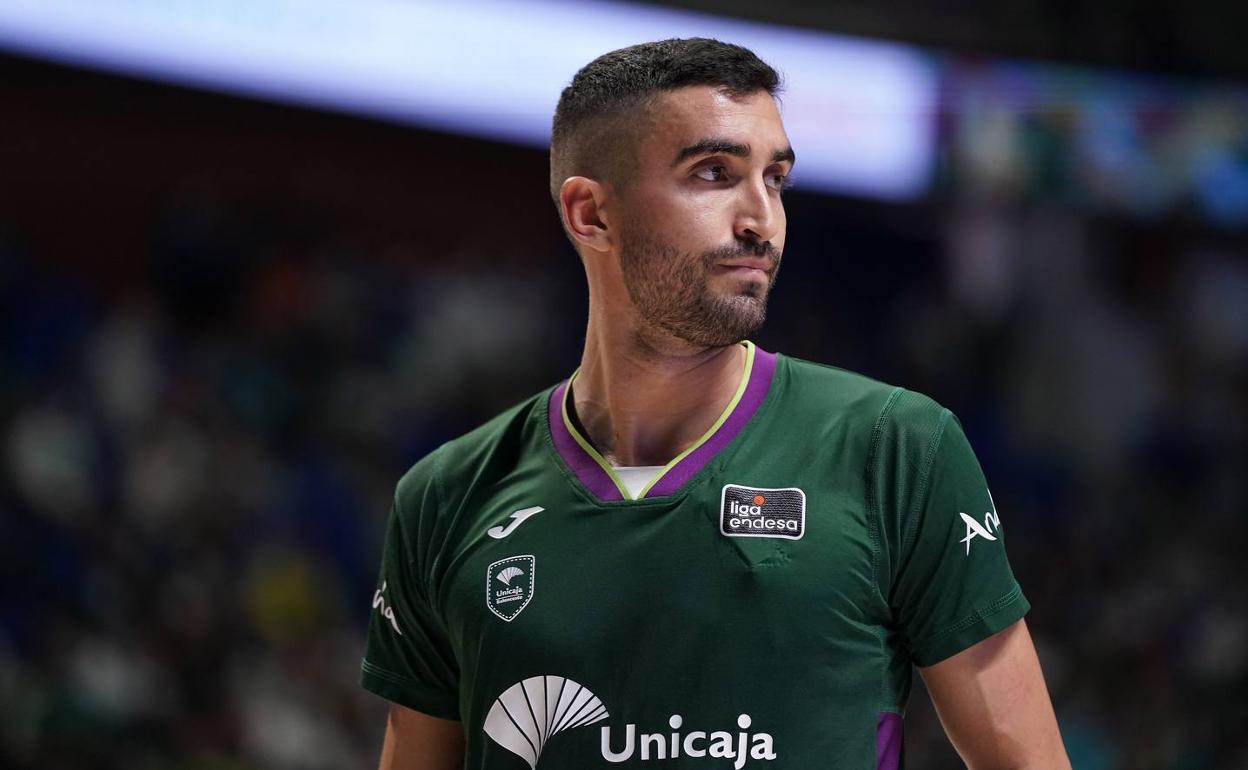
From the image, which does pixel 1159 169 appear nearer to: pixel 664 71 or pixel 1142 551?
pixel 1142 551

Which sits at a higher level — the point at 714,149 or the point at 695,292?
the point at 714,149

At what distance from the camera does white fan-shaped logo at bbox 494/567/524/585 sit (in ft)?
7.29

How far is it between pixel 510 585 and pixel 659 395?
370mm

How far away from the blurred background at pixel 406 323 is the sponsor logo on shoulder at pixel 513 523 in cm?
422

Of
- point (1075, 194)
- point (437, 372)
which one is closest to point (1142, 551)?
point (1075, 194)

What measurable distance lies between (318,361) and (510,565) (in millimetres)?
5844

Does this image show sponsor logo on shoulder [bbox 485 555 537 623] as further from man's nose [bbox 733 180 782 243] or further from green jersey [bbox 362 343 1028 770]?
man's nose [bbox 733 180 782 243]

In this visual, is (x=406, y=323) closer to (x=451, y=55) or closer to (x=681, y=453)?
(x=451, y=55)

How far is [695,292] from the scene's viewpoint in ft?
7.22

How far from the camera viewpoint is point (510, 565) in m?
2.23

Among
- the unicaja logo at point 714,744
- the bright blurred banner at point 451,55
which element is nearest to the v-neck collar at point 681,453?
the unicaja logo at point 714,744

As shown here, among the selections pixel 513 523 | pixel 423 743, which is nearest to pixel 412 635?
pixel 423 743

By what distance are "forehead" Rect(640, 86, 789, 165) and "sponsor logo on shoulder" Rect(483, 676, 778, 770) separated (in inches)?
30.6

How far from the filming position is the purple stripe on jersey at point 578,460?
2252 millimetres
